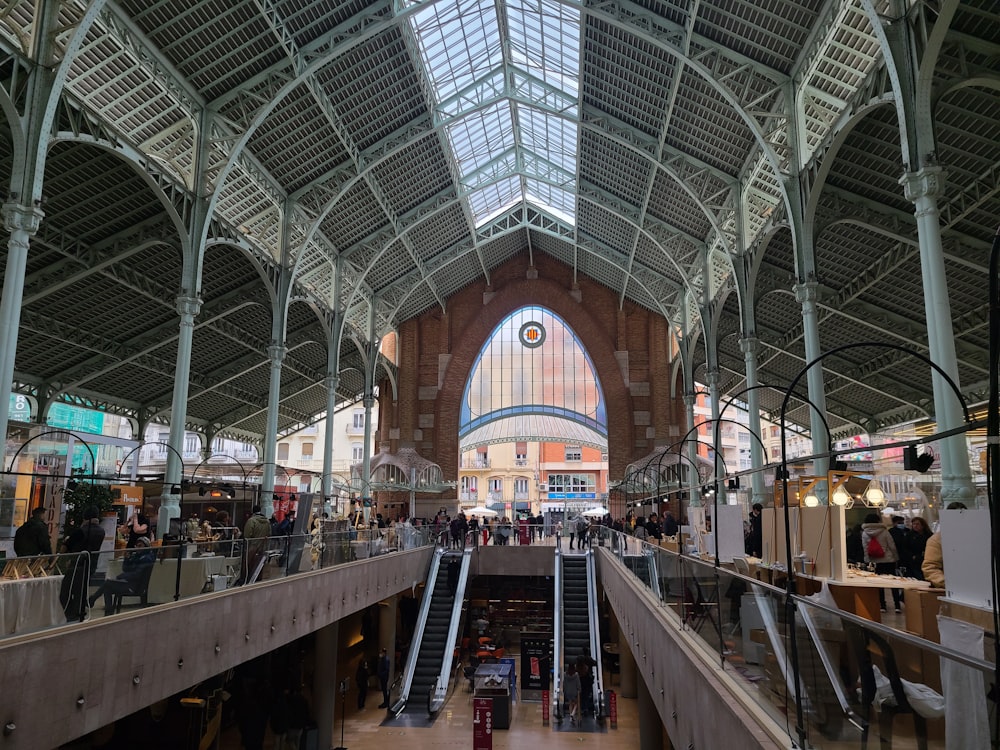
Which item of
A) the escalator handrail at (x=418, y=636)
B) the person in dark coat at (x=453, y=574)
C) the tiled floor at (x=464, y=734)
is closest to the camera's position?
the tiled floor at (x=464, y=734)

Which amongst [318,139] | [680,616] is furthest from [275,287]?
[680,616]

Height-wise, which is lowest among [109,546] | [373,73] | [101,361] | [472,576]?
[472,576]

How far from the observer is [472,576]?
125 ft

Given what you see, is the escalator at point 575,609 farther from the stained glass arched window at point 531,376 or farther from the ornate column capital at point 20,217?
the ornate column capital at point 20,217

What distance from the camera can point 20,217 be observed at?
13609 mm

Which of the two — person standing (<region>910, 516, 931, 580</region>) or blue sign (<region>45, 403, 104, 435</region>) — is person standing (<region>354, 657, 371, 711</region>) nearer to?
blue sign (<region>45, 403, 104, 435</region>)

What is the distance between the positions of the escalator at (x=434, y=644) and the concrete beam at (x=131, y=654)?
10.5 metres

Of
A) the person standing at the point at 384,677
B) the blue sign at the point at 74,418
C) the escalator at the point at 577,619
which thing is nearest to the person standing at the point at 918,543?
the escalator at the point at 577,619

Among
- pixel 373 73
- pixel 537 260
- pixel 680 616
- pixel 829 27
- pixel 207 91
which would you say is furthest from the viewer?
pixel 537 260

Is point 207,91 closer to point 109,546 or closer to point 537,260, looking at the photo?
point 109,546

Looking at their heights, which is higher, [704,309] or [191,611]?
[704,309]

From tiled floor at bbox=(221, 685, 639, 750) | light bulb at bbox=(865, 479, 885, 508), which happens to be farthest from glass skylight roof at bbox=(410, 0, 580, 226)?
tiled floor at bbox=(221, 685, 639, 750)

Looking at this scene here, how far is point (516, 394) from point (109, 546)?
119 feet

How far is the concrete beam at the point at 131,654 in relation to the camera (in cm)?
888
